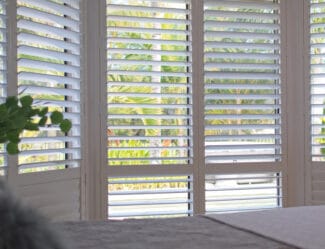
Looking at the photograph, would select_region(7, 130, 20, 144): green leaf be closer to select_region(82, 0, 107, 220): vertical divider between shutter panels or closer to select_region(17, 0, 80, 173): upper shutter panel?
select_region(17, 0, 80, 173): upper shutter panel

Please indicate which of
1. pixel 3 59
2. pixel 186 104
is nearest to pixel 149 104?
pixel 186 104

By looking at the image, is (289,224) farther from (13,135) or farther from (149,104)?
(149,104)

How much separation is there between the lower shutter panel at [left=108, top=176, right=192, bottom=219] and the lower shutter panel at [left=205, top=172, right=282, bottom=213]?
5.6 inches

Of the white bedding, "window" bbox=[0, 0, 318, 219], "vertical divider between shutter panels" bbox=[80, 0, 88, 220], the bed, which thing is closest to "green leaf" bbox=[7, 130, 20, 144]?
the bed

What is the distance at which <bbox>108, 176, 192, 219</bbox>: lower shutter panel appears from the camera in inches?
112

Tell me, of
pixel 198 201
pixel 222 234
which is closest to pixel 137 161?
pixel 198 201

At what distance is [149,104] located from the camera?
288cm

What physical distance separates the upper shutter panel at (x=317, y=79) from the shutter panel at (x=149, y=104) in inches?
29.7

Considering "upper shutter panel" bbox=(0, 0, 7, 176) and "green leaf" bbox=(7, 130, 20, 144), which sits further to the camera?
"upper shutter panel" bbox=(0, 0, 7, 176)

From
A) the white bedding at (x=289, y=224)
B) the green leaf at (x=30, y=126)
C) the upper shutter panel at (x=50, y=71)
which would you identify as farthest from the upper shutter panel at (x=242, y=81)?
the green leaf at (x=30, y=126)

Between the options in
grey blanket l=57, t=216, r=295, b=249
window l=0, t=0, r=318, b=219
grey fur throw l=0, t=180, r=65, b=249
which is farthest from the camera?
window l=0, t=0, r=318, b=219

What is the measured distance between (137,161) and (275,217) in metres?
1.36

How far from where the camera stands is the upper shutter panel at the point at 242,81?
3.03 meters

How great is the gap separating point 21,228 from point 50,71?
1.99 metres
